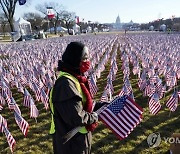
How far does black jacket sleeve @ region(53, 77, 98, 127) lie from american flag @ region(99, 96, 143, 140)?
2.57ft

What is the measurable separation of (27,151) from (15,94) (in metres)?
5.94

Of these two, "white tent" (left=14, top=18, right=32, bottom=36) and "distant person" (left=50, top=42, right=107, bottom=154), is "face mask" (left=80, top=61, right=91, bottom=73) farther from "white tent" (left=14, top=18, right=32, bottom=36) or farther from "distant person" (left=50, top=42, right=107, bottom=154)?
"white tent" (left=14, top=18, right=32, bottom=36)

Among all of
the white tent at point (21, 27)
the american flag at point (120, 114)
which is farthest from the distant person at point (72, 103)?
the white tent at point (21, 27)

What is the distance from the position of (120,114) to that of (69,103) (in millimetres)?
1239

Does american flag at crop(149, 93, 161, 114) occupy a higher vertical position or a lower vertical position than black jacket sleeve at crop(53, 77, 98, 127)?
lower

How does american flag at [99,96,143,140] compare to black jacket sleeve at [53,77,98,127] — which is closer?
black jacket sleeve at [53,77,98,127]

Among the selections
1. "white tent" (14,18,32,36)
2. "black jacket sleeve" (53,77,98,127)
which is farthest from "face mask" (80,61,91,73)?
"white tent" (14,18,32,36)

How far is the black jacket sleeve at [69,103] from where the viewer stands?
2.93 metres

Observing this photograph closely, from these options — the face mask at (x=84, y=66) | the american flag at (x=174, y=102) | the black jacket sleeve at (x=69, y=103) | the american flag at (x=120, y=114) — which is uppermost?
the face mask at (x=84, y=66)

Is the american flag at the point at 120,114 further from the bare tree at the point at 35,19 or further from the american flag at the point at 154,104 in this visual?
the bare tree at the point at 35,19

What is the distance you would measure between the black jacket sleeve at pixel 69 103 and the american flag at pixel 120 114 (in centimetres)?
78

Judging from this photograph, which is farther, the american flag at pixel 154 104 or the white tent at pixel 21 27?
the white tent at pixel 21 27

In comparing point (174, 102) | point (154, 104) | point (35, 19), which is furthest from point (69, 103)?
point (35, 19)

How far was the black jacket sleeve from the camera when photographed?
115 inches
